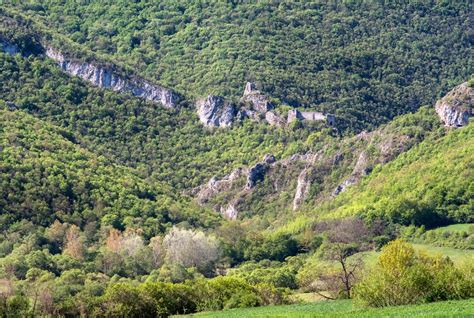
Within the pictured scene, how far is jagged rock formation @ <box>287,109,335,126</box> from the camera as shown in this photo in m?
192

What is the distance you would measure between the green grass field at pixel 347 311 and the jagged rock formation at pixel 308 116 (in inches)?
4197

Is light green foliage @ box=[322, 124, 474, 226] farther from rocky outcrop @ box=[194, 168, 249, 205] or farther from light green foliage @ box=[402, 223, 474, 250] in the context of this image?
rocky outcrop @ box=[194, 168, 249, 205]

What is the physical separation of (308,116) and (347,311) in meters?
121

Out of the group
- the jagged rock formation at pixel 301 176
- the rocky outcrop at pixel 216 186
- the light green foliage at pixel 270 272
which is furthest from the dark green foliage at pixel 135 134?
the light green foliage at pixel 270 272

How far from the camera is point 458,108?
166625mm

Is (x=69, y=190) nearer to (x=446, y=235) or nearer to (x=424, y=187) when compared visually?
(x=424, y=187)

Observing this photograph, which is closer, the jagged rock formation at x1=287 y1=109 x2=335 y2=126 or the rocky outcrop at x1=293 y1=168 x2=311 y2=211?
the rocky outcrop at x1=293 y1=168 x2=311 y2=211

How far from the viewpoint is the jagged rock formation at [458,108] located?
6498 inches

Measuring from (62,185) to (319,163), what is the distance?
139ft

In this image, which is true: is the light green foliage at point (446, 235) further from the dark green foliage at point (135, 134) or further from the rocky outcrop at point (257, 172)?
the dark green foliage at point (135, 134)

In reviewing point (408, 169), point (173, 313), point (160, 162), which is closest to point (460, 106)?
point (408, 169)

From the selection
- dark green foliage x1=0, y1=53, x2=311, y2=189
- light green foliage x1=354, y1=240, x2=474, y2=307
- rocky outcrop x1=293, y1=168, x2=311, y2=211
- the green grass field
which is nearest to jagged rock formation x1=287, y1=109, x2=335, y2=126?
dark green foliage x1=0, y1=53, x2=311, y2=189

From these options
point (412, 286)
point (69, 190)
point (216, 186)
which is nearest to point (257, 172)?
point (216, 186)

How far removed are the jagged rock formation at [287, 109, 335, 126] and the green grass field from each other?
350ft
